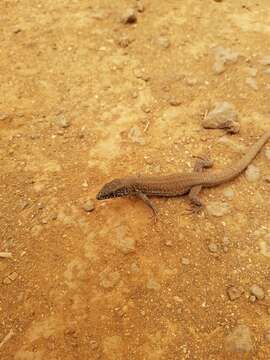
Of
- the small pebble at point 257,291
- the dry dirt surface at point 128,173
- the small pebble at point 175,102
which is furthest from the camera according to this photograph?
the small pebble at point 175,102

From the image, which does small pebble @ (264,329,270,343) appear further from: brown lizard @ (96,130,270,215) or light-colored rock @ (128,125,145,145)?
light-colored rock @ (128,125,145,145)

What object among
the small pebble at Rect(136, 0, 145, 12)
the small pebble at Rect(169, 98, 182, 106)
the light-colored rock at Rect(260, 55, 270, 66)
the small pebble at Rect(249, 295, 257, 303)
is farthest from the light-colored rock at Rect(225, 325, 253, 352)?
the small pebble at Rect(136, 0, 145, 12)

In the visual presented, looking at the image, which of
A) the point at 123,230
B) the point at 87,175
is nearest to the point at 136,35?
the point at 87,175

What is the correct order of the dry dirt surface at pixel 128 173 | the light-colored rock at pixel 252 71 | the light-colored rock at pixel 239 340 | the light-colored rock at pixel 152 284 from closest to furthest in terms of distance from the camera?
the light-colored rock at pixel 239 340 < the dry dirt surface at pixel 128 173 < the light-colored rock at pixel 152 284 < the light-colored rock at pixel 252 71

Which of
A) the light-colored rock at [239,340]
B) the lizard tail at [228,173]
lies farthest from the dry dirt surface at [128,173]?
the lizard tail at [228,173]

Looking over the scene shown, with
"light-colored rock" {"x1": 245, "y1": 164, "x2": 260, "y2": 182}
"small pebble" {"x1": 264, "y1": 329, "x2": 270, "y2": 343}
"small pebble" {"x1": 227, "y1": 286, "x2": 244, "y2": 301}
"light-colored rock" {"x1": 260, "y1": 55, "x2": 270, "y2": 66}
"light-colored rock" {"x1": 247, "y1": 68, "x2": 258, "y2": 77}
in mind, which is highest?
"light-colored rock" {"x1": 260, "y1": 55, "x2": 270, "y2": 66}

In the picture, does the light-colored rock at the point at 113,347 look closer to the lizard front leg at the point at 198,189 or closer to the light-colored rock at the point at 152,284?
the light-colored rock at the point at 152,284

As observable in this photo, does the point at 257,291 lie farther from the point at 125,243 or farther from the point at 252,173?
the point at 252,173
